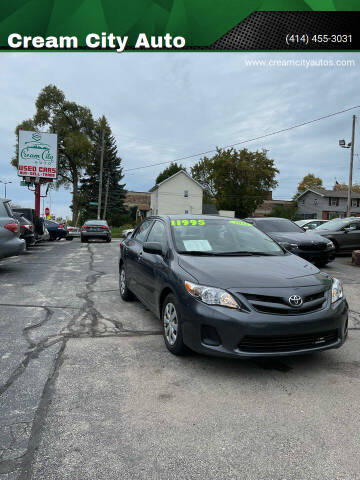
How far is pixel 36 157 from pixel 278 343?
2802 cm

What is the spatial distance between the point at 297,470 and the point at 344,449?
0.40 meters

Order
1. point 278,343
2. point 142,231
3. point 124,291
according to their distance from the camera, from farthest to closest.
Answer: point 124,291
point 142,231
point 278,343

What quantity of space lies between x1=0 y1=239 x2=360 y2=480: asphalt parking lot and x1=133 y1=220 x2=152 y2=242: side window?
1494 mm

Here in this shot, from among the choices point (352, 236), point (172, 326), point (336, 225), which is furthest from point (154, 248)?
point (352, 236)

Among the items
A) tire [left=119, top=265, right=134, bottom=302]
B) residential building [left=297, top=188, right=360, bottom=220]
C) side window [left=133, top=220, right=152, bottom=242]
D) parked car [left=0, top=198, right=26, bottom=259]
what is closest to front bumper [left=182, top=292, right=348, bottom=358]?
side window [left=133, top=220, right=152, bottom=242]

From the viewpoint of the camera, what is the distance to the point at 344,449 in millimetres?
2232

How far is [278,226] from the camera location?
37.8ft

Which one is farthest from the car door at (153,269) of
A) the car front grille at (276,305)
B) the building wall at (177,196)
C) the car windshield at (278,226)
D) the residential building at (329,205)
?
the residential building at (329,205)

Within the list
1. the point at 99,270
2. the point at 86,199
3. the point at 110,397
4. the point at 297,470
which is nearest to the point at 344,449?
the point at 297,470

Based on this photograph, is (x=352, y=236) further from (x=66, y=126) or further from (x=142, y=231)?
(x=66, y=126)

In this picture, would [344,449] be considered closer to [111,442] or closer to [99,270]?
[111,442]

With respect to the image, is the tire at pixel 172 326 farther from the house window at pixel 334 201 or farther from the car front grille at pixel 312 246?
the house window at pixel 334 201

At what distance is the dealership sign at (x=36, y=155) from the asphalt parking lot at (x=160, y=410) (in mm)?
25063

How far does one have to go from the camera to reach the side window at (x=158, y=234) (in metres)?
4.63
